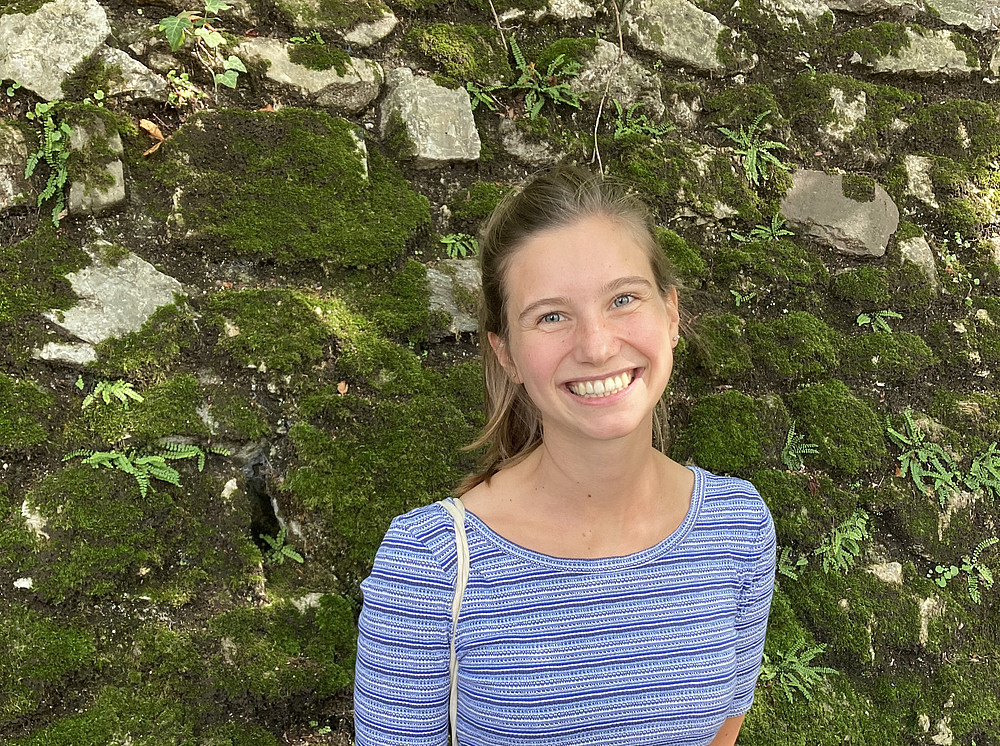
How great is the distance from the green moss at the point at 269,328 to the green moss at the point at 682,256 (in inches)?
62.8

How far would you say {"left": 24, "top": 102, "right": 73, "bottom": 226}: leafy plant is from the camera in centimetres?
278

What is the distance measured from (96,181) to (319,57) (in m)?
1.04

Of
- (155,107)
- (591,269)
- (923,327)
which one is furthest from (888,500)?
(155,107)

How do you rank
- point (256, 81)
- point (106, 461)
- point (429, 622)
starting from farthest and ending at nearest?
point (256, 81)
point (106, 461)
point (429, 622)

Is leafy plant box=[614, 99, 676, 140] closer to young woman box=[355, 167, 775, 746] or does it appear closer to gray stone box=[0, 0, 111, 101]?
young woman box=[355, 167, 775, 746]

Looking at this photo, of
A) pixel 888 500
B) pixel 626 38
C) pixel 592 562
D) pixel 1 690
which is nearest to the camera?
pixel 592 562

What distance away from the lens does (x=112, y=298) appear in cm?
282

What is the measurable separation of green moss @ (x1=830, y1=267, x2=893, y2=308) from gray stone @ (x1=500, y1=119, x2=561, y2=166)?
4.92ft

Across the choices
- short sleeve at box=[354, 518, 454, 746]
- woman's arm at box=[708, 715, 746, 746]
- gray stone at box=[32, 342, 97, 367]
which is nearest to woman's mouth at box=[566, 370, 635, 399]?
short sleeve at box=[354, 518, 454, 746]

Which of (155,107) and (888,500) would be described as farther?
(888,500)

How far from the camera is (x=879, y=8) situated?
4090 mm

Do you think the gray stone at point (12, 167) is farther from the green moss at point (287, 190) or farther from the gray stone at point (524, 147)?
the gray stone at point (524, 147)

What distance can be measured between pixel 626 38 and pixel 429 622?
301cm

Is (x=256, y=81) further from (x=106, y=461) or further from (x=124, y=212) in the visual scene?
(x=106, y=461)
